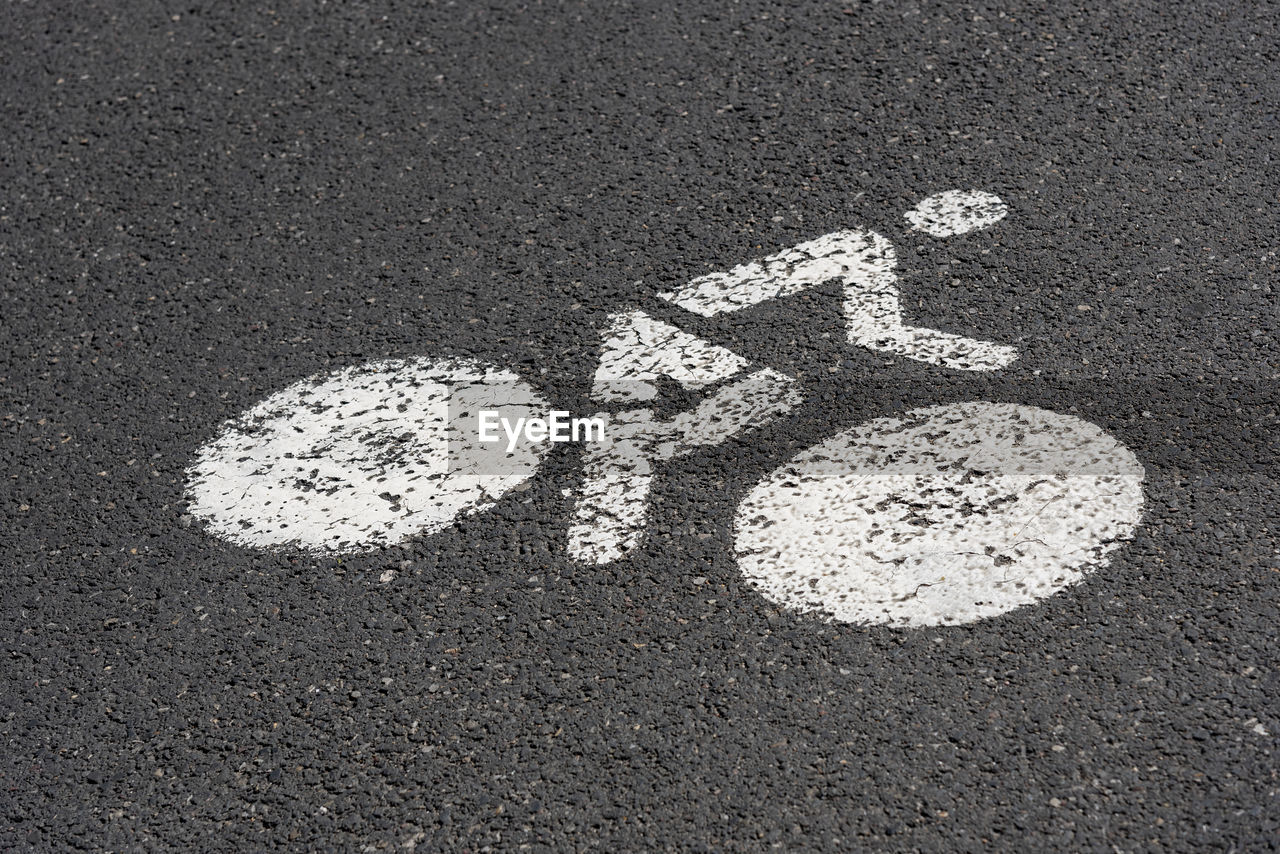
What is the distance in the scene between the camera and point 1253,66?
12.4 feet

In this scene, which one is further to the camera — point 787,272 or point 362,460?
point 787,272

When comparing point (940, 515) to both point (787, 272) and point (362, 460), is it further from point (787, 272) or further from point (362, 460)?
point (362, 460)

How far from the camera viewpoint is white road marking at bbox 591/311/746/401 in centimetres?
315

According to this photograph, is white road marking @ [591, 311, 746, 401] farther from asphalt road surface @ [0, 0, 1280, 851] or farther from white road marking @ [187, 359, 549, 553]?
white road marking @ [187, 359, 549, 553]

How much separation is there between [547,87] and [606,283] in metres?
1.08

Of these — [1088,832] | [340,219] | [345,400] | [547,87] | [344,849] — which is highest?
[547,87]

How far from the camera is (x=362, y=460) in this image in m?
3.11

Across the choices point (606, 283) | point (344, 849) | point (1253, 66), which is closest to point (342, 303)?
point (606, 283)

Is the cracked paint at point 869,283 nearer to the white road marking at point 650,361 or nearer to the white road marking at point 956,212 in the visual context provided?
the white road marking at point 956,212

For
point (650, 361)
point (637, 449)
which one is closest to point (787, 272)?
point (650, 361)

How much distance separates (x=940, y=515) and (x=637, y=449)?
771mm

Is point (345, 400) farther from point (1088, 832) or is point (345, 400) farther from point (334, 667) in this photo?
point (1088, 832)

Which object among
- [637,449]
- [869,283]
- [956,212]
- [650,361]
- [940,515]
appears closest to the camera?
[940,515]

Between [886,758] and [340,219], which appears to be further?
[340,219]
